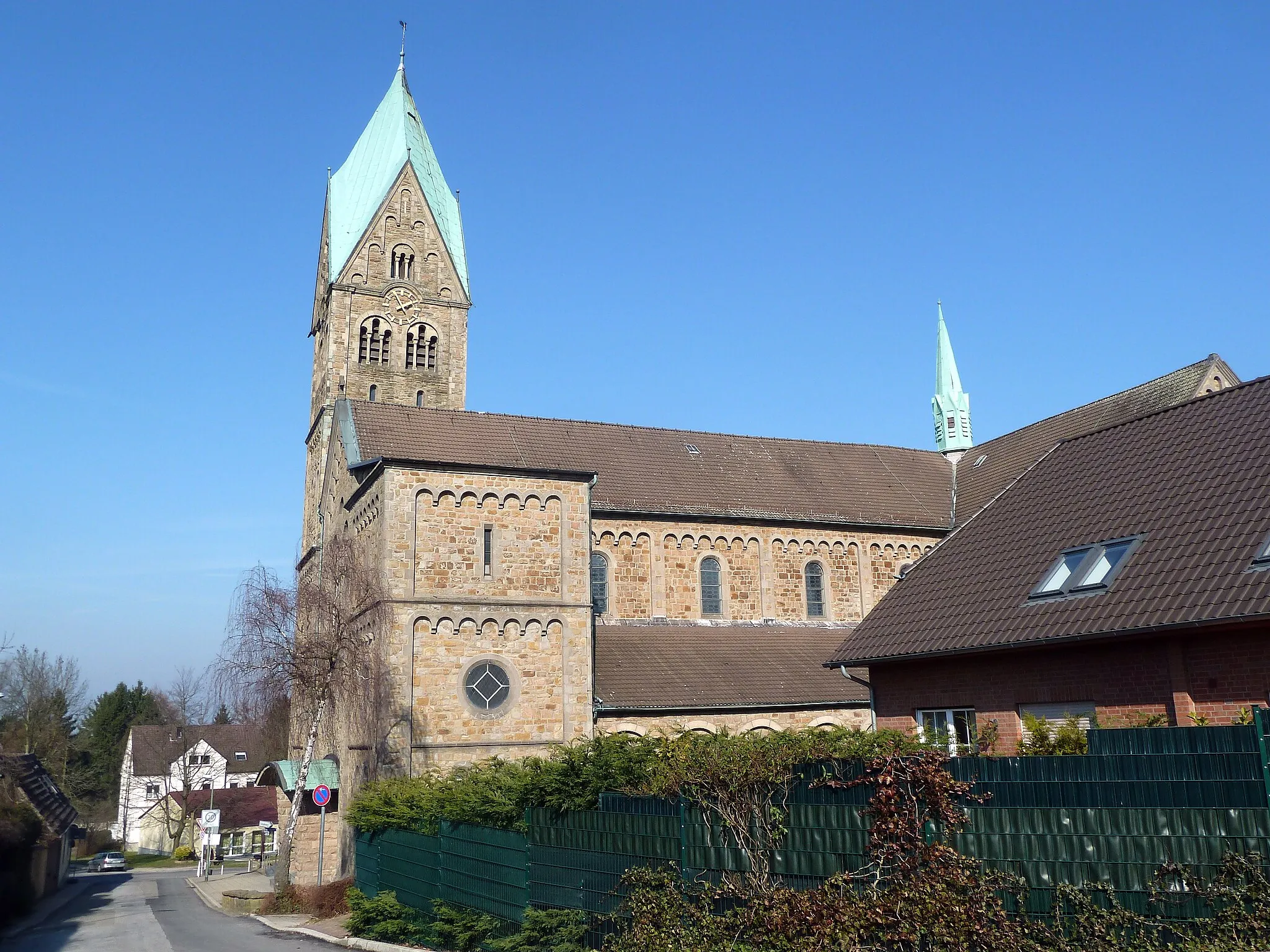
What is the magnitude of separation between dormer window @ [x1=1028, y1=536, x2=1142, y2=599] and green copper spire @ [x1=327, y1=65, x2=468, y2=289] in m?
34.8

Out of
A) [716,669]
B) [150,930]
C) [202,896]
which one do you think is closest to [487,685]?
[716,669]

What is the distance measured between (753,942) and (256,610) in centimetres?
1827

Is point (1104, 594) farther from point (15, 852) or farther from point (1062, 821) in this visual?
point (15, 852)

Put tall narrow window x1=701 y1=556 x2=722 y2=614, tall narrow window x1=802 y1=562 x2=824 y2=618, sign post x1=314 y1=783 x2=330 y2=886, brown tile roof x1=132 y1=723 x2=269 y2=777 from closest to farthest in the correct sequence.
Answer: sign post x1=314 y1=783 x2=330 y2=886 < tall narrow window x1=701 y1=556 x2=722 y2=614 < tall narrow window x1=802 y1=562 x2=824 y2=618 < brown tile roof x1=132 y1=723 x2=269 y2=777

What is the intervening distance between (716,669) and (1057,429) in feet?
44.8

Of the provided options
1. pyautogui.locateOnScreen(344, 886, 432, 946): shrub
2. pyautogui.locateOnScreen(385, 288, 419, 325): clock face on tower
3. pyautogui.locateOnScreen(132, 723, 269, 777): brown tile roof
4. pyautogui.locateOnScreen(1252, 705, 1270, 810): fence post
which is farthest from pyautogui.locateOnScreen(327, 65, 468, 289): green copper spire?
pyautogui.locateOnScreen(1252, 705, 1270, 810): fence post

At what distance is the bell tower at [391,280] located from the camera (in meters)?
43.1

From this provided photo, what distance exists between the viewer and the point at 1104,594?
1488 centimetres

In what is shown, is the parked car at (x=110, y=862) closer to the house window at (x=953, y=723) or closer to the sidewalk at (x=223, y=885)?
the sidewalk at (x=223, y=885)

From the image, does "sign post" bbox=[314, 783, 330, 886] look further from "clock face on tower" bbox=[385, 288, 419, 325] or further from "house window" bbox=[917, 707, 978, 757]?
"clock face on tower" bbox=[385, 288, 419, 325]

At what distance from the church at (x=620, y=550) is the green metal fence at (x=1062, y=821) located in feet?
22.4

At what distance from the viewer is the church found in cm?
2380

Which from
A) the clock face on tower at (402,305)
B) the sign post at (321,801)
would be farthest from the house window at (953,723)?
the clock face on tower at (402,305)

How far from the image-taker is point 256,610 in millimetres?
24859
